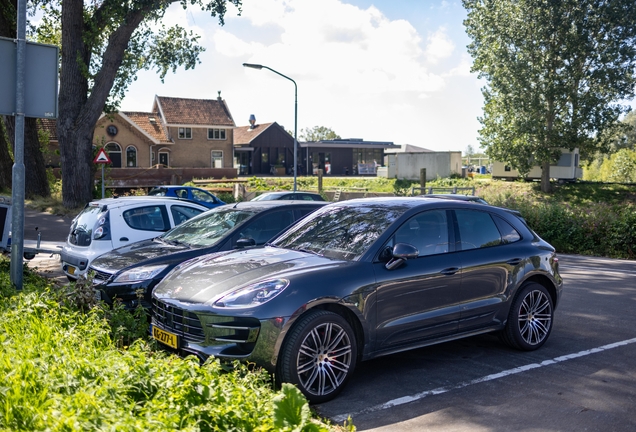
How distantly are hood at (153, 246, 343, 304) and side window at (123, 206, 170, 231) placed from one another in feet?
14.1

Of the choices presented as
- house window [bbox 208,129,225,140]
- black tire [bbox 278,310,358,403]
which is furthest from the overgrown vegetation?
house window [bbox 208,129,225,140]

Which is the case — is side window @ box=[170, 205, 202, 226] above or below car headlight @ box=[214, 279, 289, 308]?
above

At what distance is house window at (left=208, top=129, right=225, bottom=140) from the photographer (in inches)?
2571

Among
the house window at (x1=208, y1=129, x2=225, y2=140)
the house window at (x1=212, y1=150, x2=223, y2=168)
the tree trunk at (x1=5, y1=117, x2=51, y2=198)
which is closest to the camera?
the tree trunk at (x1=5, y1=117, x2=51, y2=198)

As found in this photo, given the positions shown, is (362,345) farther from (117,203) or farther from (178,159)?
(178,159)

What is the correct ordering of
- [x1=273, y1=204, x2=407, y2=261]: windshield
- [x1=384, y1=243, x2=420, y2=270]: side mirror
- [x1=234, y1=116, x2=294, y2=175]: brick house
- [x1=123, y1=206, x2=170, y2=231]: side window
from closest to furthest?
[x1=384, y1=243, x2=420, y2=270]: side mirror
[x1=273, y1=204, x2=407, y2=261]: windshield
[x1=123, y1=206, x2=170, y2=231]: side window
[x1=234, y1=116, x2=294, y2=175]: brick house

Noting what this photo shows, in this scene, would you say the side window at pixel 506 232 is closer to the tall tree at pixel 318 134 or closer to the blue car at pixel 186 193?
→ the blue car at pixel 186 193

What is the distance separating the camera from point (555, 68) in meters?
38.1

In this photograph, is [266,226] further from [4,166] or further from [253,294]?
[4,166]

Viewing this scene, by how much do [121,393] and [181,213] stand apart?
761 centimetres

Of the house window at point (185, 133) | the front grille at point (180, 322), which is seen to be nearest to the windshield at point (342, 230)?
the front grille at point (180, 322)

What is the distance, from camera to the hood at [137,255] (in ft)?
25.7

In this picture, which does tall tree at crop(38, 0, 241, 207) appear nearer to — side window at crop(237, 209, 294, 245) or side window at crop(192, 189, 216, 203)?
side window at crop(192, 189, 216, 203)

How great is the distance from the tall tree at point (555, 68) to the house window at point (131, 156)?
31896 millimetres
